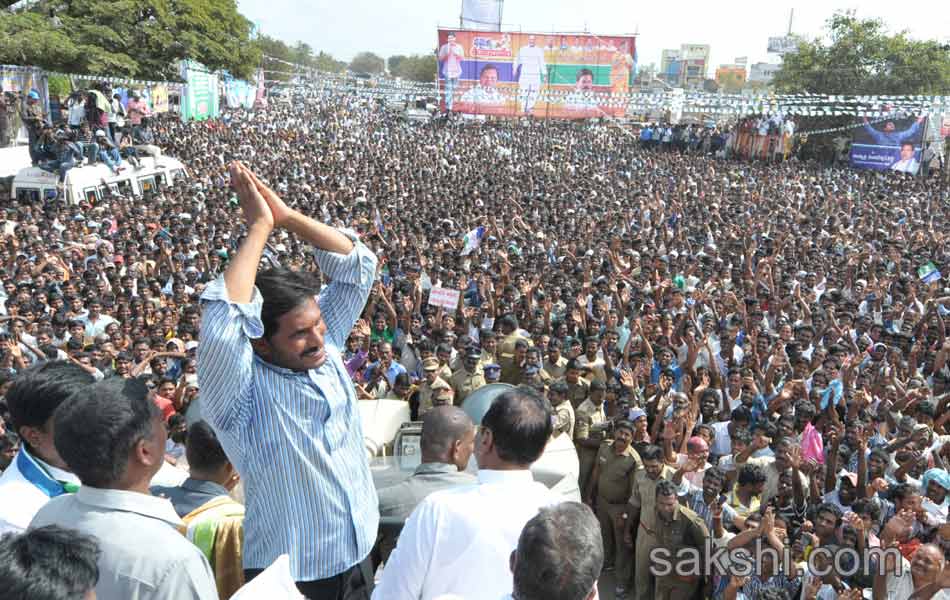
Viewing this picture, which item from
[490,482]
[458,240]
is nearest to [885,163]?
[458,240]

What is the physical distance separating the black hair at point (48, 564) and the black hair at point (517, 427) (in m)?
0.91

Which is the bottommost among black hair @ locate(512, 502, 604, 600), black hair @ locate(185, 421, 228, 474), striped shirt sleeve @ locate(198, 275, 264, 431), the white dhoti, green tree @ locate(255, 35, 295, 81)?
black hair @ locate(185, 421, 228, 474)

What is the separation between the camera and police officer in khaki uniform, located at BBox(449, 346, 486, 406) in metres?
6.06

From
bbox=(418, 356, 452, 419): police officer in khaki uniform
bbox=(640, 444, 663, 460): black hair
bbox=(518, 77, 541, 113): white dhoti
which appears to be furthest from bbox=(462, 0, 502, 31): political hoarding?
bbox=(640, 444, 663, 460): black hair

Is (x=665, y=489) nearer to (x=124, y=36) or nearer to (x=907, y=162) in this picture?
(x=907, y=162)

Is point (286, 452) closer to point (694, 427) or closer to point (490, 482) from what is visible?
point (490, 482)

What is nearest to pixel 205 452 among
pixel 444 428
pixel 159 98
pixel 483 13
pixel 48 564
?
pixel 444 428

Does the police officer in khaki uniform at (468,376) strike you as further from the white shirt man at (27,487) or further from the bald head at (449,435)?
the white shirt man at (27,487)

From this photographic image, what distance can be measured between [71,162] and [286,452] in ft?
44.6

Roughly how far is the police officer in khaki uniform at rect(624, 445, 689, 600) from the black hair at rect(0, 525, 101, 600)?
3.59m

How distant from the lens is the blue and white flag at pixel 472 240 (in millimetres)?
10831

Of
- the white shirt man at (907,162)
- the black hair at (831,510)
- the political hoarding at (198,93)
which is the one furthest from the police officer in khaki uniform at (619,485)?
the political hoarding at (198,93)

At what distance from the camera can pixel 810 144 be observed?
93.0 feet

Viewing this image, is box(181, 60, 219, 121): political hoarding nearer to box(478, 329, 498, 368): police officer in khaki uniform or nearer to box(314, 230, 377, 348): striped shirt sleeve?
box(478, 329, 498, 368): police officer in khaki uniform
